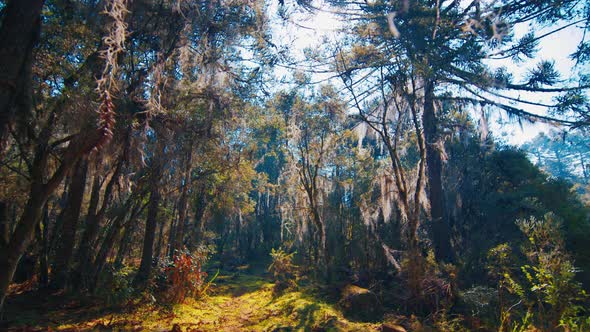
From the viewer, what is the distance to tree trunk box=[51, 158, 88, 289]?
26.1 ft

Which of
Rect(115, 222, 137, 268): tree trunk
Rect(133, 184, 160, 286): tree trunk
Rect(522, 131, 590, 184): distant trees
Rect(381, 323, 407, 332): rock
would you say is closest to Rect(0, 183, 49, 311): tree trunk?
Rect(115, 222, 137, 268): tree trunk

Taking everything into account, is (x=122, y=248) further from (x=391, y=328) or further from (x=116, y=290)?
(x=391, y=328)

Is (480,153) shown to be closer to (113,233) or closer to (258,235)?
(113,233)

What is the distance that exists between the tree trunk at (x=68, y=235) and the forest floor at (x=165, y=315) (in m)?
0.39

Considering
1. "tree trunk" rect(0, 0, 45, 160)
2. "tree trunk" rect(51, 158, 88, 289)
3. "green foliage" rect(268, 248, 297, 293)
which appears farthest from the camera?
"green foliage" rect(268, 248, 297, 293)

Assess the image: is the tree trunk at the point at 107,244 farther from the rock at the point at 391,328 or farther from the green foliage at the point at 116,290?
the rock at the point at 391,328

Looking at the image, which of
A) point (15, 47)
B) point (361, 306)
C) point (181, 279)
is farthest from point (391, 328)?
point (15, 47)

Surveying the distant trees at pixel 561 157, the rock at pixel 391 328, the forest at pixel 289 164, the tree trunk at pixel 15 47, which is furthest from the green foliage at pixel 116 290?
the distant trees at pixel 561 157

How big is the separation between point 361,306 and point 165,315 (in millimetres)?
4446

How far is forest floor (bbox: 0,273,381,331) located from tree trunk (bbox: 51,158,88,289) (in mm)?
391

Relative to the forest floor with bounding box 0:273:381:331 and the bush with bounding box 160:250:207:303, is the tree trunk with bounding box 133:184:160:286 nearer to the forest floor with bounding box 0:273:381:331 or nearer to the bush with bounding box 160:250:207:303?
the bush with bounding box 160:250:207:303

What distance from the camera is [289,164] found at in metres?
14.4

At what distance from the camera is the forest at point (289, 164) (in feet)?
18.3

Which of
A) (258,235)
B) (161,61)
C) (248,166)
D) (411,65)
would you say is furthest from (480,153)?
(258,235)
